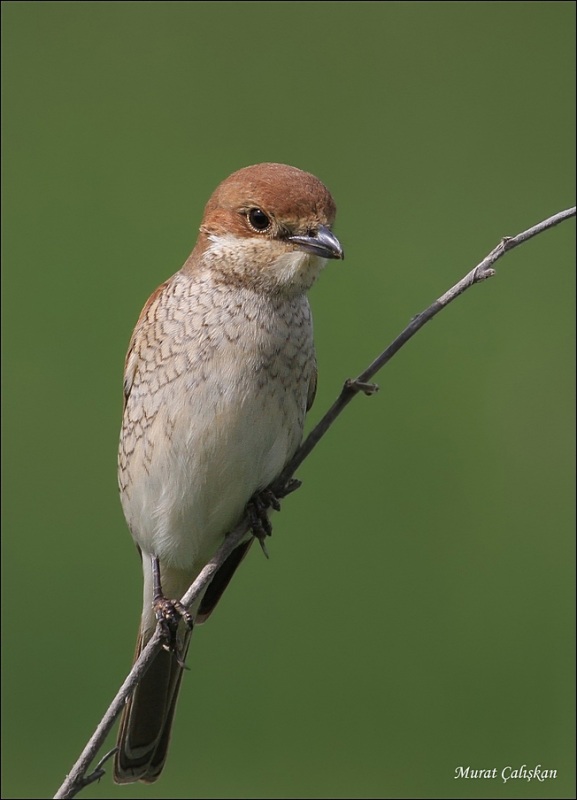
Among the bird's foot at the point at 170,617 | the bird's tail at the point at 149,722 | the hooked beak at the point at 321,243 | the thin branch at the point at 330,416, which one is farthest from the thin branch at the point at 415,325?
the bird's tail at the point at 149,722

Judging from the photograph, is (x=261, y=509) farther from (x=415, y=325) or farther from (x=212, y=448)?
(x=415, y=325)

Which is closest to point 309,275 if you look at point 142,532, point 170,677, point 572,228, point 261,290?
point 261,290

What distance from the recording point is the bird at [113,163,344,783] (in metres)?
3.15

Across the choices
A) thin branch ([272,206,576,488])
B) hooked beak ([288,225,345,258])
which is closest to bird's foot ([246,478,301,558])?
thin branch ([272,206,576,488])

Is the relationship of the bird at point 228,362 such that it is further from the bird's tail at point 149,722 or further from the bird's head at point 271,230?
the bird's tail at point 149,722

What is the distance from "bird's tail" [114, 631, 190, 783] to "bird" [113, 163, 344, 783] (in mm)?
371

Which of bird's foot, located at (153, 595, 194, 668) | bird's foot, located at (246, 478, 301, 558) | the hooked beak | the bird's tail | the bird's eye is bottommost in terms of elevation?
the bird's tail

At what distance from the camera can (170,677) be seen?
12.4 ft

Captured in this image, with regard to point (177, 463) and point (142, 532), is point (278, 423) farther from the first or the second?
point (142, 532)

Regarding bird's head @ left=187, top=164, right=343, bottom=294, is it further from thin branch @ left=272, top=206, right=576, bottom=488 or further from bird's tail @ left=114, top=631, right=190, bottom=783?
bird's tail @ left=114, top=631, right=190, bottom=783

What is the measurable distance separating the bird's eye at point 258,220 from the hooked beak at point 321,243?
10cm

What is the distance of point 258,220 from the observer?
125 inches

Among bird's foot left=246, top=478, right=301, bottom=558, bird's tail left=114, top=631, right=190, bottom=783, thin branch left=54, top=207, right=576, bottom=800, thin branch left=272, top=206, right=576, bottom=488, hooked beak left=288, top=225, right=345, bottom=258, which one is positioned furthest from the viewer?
bird's tail left=114, top=631, right=190, bottom=783

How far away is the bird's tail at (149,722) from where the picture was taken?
3672 millimetres
